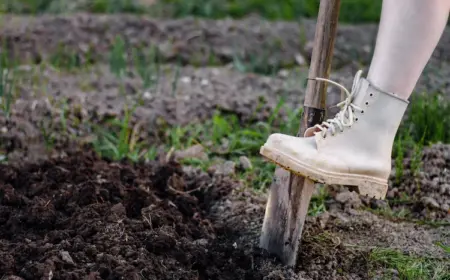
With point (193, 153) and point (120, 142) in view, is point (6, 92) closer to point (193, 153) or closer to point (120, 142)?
point (120, 142)

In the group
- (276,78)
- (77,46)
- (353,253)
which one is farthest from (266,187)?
(77,46)

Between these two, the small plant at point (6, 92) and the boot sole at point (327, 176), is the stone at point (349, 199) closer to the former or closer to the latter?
the boot sole at point (327, 176)

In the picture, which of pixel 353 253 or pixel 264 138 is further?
pixel 264 138

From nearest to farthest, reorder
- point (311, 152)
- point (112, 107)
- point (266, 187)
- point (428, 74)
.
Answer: point (311, 152)
point (266, 187)
point (112, 107)
point (428, 74)

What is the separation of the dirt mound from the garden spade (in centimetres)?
10

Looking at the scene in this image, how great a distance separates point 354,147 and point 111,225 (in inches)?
33.6

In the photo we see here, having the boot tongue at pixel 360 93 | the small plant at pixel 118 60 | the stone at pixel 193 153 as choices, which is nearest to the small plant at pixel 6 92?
the small plant at pixel 118 60

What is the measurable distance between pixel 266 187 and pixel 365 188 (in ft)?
3.03

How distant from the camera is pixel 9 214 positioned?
272 cm

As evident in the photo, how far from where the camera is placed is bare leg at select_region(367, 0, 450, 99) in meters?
2.26

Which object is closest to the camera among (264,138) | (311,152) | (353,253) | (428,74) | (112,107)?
(311,152)

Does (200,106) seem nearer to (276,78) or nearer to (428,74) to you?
(276,78)

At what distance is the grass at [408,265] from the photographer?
2.48 m

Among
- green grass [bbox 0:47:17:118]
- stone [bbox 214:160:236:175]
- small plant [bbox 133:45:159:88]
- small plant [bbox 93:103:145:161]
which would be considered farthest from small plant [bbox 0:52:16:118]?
stone [bbox 214:160:236:175]
